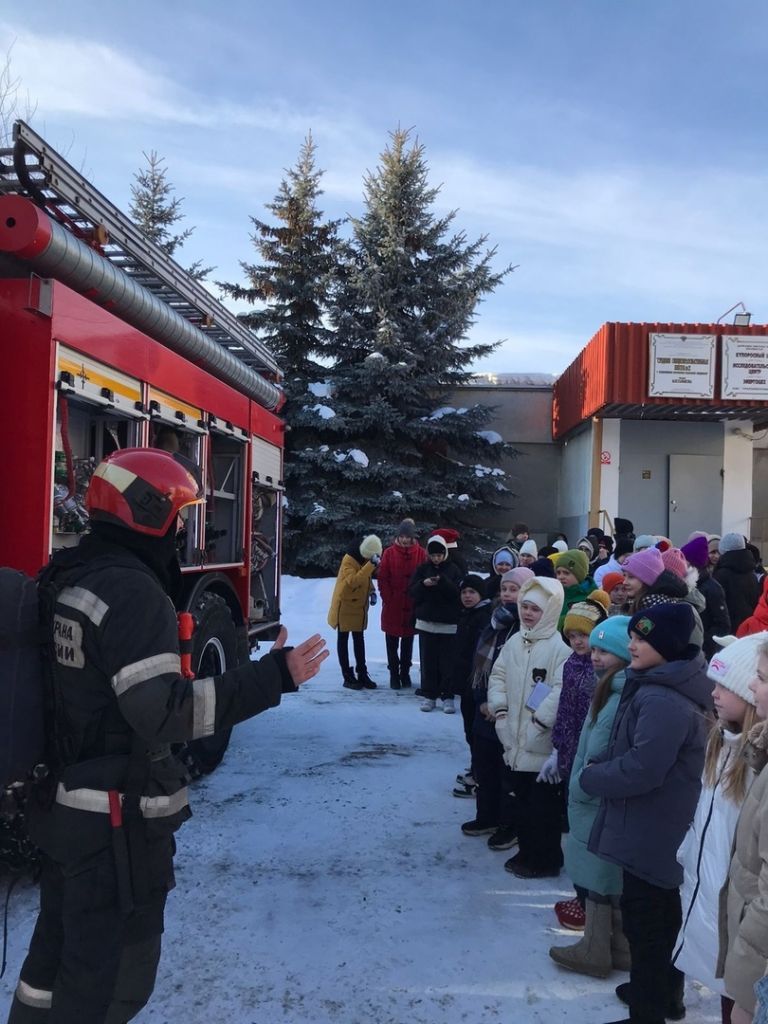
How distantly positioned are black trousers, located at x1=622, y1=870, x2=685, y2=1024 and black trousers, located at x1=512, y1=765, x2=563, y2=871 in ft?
3.78

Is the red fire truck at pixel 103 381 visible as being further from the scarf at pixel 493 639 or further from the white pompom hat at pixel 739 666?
the white pompom hat at pixel 739 666

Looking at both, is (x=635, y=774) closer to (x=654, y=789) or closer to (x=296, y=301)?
(x=654, y=789)

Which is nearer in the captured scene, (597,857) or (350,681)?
(597,857)

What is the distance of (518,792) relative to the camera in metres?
4.16

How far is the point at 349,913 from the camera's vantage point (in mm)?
3668

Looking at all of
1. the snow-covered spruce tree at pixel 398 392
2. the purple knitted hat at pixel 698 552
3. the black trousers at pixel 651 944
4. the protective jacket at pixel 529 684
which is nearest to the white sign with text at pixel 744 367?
the snow-covered spruce tree at pixel 398 392

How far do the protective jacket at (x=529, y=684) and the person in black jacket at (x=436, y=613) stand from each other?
3.45 metres

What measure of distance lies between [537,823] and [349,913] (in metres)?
1.08

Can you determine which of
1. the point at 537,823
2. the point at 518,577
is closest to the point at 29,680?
the point at 537,823

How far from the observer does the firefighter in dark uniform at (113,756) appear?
2117 mm

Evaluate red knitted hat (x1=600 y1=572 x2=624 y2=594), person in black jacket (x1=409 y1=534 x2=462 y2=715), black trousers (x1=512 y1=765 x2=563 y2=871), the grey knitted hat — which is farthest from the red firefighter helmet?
the grey knitted hat

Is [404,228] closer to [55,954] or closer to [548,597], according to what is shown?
[548,597]

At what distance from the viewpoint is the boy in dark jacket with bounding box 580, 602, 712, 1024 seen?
9.14 feet

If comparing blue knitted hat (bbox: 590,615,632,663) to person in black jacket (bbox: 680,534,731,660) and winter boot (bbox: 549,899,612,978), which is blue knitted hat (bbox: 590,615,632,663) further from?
person in black jacket (bbox: 680,534,731,660)
